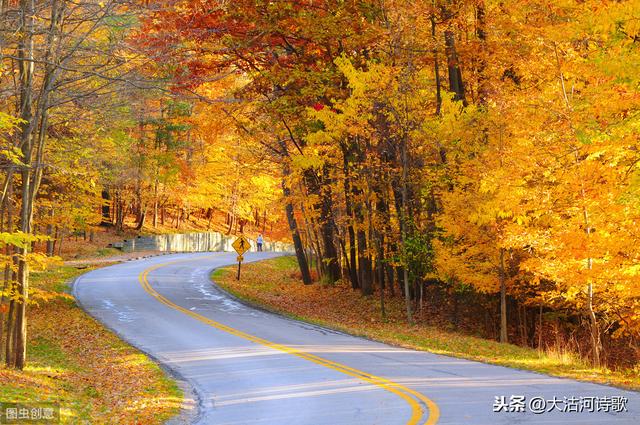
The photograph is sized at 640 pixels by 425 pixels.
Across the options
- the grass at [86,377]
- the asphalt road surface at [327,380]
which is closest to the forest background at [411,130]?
the grass at [86,377]

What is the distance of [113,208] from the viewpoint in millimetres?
62500

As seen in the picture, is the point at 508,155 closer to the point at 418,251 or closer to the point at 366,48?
the point at 418,251

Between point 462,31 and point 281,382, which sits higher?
point 462,31

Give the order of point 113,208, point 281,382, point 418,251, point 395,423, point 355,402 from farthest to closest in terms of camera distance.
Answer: point 113,208 → point 418,251 → point 281,382 → point 355,402 → point 395,423

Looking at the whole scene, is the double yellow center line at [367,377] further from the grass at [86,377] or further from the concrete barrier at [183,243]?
the concrete barrier at [183,243]

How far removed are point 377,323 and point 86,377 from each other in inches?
474

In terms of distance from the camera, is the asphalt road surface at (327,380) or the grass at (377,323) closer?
the asphalt road surface at (327,380)

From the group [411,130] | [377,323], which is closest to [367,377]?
[411,130]

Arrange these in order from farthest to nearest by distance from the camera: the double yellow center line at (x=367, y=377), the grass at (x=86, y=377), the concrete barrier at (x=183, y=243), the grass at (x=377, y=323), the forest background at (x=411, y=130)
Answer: the concrete barrier at (x=183, y=243), the forest background at (x=411, y=130), the grass at (x=377, y=323), the grass at (x=86, y=377), the double yellow center line at (x=367, y=377)

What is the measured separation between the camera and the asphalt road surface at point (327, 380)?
10.3 meters

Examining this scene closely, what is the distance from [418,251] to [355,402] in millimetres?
14245

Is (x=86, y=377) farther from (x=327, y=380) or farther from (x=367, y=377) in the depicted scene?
(x=367, y=377)

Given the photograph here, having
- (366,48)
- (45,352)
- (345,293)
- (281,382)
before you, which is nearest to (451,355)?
(281,382)

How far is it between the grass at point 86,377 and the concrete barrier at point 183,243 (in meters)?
29.6
